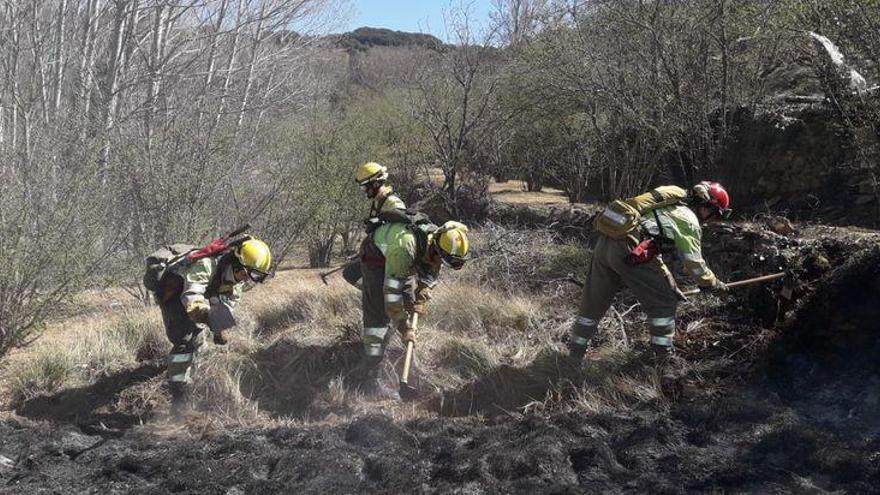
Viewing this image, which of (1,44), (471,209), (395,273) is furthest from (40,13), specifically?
(395,273)

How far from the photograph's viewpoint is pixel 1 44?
42.8 ft

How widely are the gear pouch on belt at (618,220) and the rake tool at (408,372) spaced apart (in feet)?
5.16

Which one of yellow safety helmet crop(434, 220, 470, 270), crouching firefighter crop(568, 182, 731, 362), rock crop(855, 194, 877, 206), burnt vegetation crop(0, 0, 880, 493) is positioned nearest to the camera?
burnt vegetation crop(0, 0, 880, 493)

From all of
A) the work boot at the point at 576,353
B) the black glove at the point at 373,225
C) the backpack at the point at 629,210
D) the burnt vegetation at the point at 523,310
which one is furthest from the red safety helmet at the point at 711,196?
the black glove at the point at 373,225

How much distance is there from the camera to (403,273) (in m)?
5.46

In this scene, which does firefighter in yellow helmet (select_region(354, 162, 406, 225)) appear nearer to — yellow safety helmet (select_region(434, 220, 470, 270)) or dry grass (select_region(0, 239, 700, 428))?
yellow safety helmet (select_region(434, 220, 470, 270))

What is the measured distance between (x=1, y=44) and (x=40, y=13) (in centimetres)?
91

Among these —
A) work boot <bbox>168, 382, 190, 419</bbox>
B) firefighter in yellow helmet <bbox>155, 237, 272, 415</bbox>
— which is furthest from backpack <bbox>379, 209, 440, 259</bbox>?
work boot <bbox>168, 382, 190, 419</bbox>

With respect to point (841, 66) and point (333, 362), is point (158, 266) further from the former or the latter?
point (841, 66)

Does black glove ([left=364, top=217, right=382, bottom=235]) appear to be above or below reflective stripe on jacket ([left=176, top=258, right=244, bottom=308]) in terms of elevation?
above

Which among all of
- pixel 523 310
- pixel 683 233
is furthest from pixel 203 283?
pixel 683 233

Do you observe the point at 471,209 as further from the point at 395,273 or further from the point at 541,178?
the point at 395,273

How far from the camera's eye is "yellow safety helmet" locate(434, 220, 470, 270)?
5410 millimetres

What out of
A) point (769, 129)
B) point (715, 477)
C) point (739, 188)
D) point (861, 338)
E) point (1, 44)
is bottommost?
point (715, 477)
